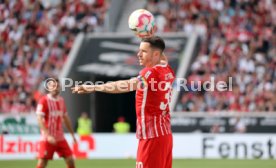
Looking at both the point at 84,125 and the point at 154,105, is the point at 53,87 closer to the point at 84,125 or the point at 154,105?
the point at 154,105

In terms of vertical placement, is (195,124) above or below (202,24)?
below

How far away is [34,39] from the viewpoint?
33344mm

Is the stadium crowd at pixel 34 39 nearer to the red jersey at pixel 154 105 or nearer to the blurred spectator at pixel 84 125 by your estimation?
the blurred spectator at pixel 84 125

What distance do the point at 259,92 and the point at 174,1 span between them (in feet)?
22.6

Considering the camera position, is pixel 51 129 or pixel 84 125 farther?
pixel 84 125

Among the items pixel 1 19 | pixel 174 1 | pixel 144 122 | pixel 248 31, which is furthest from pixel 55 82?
pixel 1 19

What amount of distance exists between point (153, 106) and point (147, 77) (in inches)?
16.1

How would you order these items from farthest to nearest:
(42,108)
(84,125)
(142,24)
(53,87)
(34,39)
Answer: (34,39) < (84,125) < (42,108) < (53,87) < (142,24)

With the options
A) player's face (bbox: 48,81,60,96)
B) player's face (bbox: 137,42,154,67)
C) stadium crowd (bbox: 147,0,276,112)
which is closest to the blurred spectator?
stadium crowd (bbox: 147,0,276,112)

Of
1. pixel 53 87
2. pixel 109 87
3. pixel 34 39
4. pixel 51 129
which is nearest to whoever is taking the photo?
pixel 109 87

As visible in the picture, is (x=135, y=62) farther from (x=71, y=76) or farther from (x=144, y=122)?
(x=144, y=122)

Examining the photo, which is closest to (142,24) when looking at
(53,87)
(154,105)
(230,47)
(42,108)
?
(154,105)

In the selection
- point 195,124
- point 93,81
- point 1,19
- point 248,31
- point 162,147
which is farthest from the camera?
point 1,19

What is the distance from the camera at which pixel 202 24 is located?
102 ft
